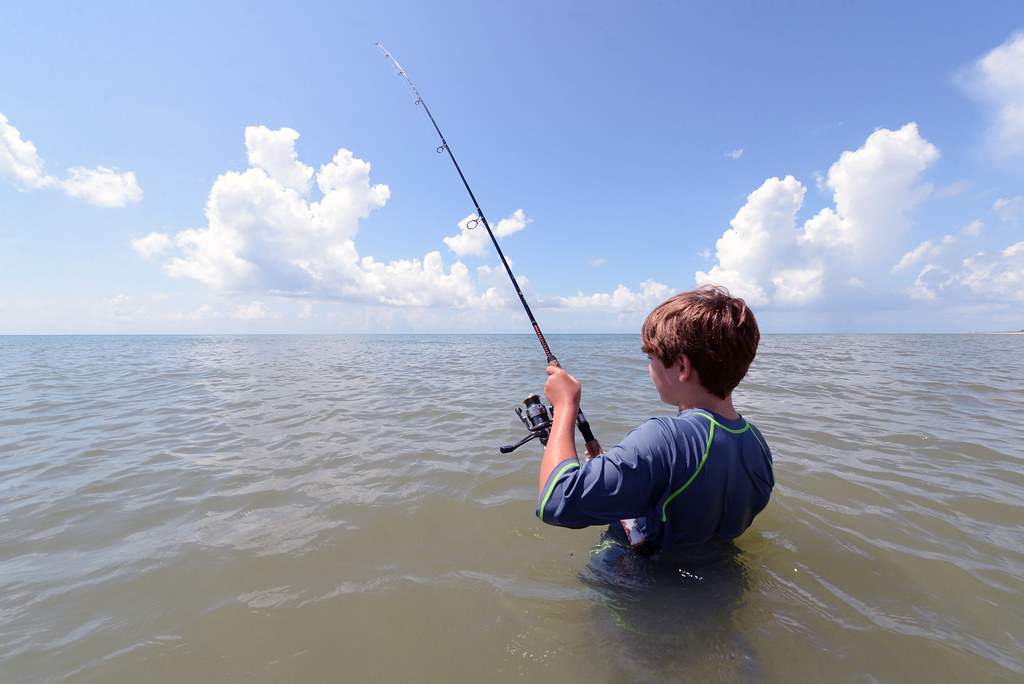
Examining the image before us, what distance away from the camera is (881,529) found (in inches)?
149

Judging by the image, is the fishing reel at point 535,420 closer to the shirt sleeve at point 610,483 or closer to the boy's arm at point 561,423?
the boy's arm at point 561,423

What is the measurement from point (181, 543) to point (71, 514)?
1.81 meters

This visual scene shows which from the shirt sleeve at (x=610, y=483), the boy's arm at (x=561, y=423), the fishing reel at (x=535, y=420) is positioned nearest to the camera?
the shirt sleeve at (x=610, y=483)

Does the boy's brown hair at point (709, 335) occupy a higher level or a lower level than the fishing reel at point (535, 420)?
higher

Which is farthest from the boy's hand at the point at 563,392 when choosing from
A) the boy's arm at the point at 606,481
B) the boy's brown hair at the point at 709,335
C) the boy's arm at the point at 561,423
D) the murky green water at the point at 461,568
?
the murky green water at the point at 461,568

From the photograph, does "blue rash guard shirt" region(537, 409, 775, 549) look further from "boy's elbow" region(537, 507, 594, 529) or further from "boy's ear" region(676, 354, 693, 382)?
"boy's ear" region(676, 354, 693, 382)

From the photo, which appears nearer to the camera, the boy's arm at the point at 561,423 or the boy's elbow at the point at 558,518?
the boy's elbow at the point at 558,518

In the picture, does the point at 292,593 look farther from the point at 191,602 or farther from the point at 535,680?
the point at 535,680

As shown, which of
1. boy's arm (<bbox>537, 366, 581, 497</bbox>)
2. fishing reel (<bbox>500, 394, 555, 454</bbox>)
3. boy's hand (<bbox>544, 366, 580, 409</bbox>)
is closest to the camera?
boy's arm (<bbox>537, 366, 581, 497</bbox>)

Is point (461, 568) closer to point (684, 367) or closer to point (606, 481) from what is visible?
point (606, 481)

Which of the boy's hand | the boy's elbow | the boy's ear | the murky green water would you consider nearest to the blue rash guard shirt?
the boy's elbow

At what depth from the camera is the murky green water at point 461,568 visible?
2.37m

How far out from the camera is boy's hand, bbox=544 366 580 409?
2.33 m

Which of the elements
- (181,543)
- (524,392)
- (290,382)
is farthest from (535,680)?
(290,382)
